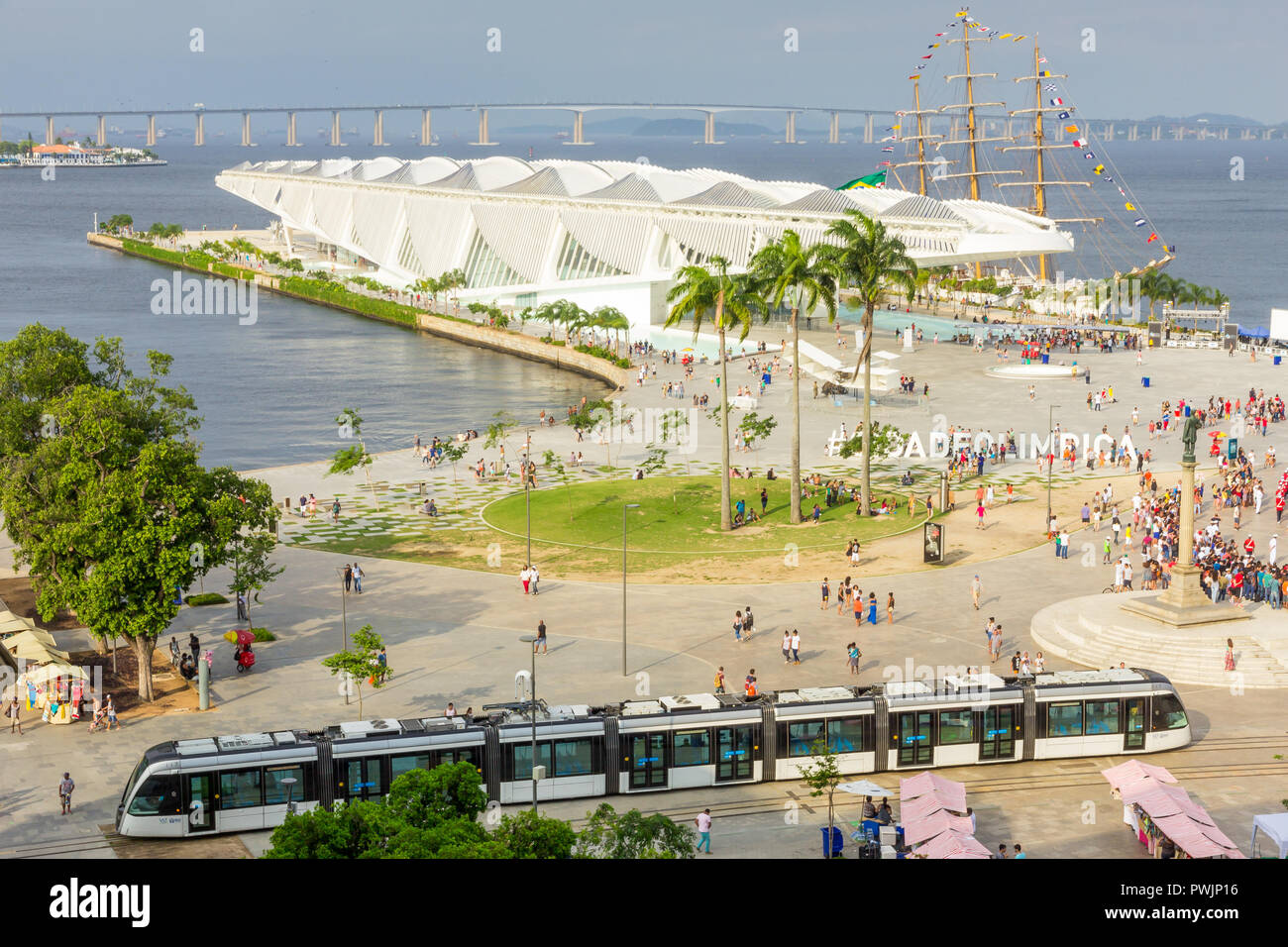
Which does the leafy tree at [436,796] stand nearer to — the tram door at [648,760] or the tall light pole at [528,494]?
the tram door at [648,760]

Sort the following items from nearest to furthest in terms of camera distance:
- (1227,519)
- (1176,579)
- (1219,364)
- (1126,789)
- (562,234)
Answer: (1126,789) < (1176,579) < (1227,519) < (1219,364) < (562,234)

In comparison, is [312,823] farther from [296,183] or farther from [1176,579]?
[296,183]

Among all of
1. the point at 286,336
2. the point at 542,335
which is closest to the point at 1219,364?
the point at 542,335

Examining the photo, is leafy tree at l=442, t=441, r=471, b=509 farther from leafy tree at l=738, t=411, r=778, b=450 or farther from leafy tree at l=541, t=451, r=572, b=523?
leafy tree at l=738, t=411, r=778, b=450

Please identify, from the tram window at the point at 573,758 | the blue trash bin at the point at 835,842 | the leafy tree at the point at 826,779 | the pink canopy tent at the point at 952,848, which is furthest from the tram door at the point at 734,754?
the pink canopy tent at the point at 952,848
